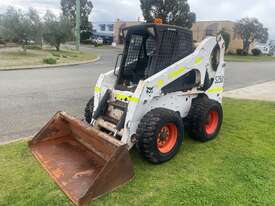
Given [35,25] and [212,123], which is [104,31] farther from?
[212,123]

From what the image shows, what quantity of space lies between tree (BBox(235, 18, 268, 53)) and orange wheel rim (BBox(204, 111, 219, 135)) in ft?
138

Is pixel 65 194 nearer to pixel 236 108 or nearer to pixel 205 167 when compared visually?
pixel 205 167

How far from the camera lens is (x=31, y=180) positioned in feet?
9.98

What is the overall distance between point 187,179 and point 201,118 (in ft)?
4.03

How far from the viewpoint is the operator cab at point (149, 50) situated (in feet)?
12.1

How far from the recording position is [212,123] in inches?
180

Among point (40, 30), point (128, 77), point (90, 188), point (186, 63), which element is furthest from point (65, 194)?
point (40, 30)

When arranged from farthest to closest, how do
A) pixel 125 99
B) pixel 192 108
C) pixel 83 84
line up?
pixel 83 84 → pixel 192 108 → pixel 125 99

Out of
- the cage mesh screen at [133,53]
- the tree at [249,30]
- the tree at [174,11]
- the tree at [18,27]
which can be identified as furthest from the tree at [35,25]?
the tree at [249,30]

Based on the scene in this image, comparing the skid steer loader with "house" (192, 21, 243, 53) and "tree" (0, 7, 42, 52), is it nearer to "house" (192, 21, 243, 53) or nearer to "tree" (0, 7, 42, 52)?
"tree" (0, 7, 42, 52)

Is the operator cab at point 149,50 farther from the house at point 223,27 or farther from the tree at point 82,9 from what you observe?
the tree at point 82,9

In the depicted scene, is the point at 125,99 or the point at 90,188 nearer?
the point at 90,188

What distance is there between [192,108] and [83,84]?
6.06m

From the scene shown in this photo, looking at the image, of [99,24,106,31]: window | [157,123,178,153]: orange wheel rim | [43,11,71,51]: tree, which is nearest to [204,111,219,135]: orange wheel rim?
[157,123,178,153]: orange wheel rim
